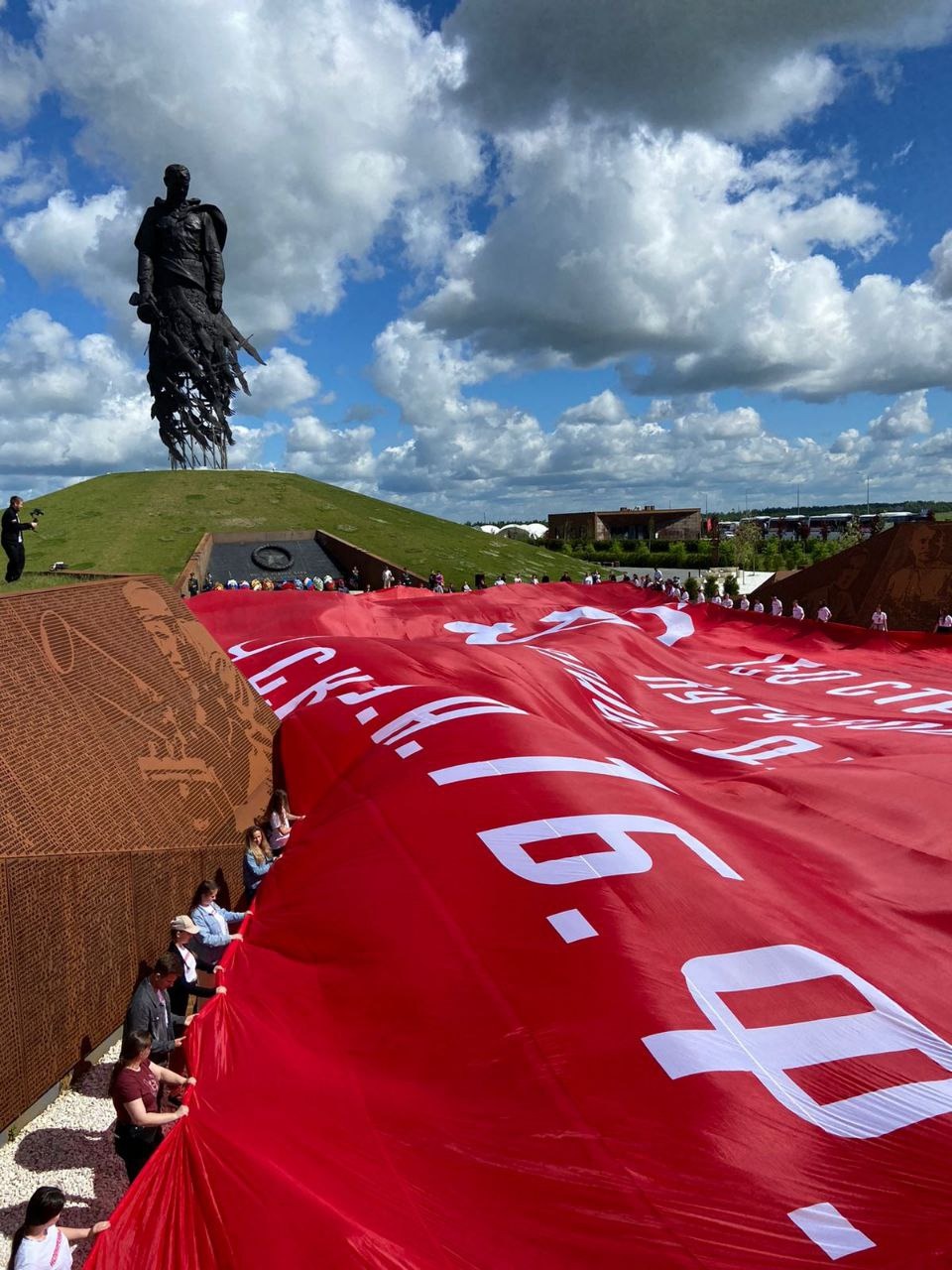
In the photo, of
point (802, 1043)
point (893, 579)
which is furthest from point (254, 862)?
point (893, 579)

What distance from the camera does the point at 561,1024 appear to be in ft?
16.0

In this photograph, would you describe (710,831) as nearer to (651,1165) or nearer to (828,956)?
(828,956)

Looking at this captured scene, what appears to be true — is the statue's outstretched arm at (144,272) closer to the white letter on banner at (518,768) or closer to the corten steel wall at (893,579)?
the corten steel wall at (893,579)

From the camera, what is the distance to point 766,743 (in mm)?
11703

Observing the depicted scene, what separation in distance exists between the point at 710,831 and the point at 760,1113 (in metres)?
3.11

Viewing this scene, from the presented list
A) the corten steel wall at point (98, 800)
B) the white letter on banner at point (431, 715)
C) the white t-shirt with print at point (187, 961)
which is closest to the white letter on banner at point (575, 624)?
the white letter on banner at point (431, 715)

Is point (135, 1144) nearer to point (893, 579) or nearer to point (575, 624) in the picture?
point (575, 624)

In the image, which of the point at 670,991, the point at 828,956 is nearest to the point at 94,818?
the point at 670,991

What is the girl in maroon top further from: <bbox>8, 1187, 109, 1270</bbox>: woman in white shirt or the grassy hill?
the grassy hill

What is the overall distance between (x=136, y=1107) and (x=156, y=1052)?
103 centimetres

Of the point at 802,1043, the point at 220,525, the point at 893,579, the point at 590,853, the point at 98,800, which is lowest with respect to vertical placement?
the point at 802,1043

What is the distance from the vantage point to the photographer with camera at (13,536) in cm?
1358

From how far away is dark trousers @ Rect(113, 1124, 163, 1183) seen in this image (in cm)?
456

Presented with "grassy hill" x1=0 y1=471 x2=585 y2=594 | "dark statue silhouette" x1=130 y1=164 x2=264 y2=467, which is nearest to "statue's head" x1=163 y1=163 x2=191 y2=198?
"dark statue silhouette" x1=130 y1=164 x2=264 y2=467
